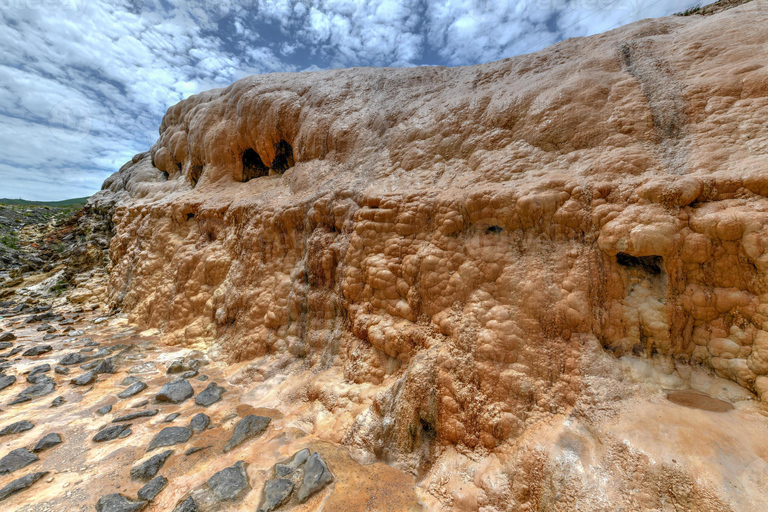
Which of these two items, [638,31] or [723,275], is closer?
[723,275]

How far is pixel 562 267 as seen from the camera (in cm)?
270

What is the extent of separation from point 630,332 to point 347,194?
3.51 metres

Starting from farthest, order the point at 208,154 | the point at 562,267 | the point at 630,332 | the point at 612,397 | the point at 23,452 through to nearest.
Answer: the point at 208,154, the point at 23,452, the point at 562,267, the point at 630,332, the point at 612,397

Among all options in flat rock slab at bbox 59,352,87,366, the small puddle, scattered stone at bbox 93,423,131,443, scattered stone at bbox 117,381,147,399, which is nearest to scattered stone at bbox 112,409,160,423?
scattered stone at bbox 93,423,131,443

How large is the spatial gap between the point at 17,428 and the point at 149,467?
6.41 ft

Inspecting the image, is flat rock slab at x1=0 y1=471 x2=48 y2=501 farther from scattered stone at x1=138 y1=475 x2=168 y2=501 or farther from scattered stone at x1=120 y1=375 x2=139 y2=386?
scattered stone at x1=120 y1=375 x2=139 y2=386

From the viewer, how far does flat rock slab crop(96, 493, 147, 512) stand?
2.34 meters

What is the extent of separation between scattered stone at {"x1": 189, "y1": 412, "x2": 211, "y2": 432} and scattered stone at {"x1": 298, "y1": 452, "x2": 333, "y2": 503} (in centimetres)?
143

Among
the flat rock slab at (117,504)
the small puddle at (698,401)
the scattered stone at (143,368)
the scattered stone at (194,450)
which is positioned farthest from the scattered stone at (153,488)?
the small puddle at (698,401)

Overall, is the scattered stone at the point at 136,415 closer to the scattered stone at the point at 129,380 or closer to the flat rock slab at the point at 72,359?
the scattered stone at the point at 129,380

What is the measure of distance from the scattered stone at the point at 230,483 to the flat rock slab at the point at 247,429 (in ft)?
1.23

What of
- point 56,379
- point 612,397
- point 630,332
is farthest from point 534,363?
point 56,379

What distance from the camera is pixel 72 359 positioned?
5.05 m

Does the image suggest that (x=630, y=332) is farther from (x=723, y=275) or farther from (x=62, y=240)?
(x=62, y=240)
